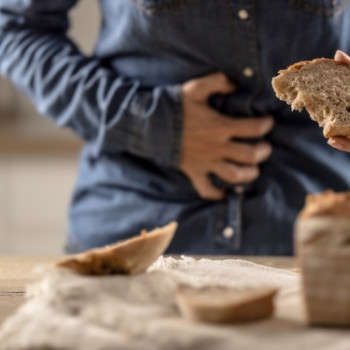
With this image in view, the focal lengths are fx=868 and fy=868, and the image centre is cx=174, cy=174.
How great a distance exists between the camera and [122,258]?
0.90m

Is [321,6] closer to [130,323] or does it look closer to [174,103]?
[174,103]

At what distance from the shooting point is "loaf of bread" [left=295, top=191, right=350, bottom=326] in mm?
726

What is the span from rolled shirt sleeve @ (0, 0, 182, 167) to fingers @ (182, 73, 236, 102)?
21 millimetres

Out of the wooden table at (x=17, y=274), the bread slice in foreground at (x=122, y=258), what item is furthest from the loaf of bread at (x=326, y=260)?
the wooden table at (x=17, y=274)

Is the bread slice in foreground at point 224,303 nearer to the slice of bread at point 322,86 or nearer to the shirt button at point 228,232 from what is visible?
the slice of bread at point 322,86

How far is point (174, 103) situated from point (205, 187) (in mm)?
147

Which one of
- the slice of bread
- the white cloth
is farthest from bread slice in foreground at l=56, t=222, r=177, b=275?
the slice of bread

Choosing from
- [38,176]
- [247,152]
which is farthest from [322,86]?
[38,176]

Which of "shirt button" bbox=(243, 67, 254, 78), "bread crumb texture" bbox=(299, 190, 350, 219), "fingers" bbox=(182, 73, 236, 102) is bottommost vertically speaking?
"bread crumb texture" bbox=(299, 190, 350, 219)

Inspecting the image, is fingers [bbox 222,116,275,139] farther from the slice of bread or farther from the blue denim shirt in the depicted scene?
the slice of bread

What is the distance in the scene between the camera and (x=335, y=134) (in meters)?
1.05

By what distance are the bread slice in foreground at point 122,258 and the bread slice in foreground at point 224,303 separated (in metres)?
0.13

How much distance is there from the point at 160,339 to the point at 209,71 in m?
0.78

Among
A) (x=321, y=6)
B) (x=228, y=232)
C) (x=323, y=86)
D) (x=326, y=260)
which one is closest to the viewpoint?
(x=326, y=260)
